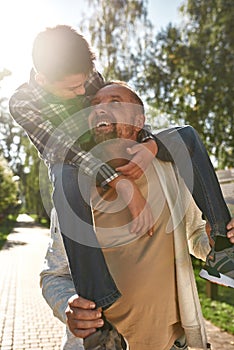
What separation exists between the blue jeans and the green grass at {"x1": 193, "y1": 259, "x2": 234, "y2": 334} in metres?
5.16

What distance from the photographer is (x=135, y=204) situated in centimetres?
152

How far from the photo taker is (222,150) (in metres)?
13.7

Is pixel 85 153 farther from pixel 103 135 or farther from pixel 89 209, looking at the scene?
pixel 89 209

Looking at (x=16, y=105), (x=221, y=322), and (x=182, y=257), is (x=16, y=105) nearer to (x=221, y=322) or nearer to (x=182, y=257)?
(x=182, y=257)

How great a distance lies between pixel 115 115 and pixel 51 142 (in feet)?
0.86

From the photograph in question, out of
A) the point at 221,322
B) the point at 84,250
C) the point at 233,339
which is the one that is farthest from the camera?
the point at 221,322

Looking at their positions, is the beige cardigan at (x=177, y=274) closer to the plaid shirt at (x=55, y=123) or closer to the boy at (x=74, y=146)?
the boy at (x=74, y=146)

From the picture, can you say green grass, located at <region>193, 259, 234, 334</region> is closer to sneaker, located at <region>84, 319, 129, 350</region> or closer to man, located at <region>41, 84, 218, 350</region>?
man, located at <region>41, 84, 218, 350</region>

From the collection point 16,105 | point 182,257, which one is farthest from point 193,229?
point 16,105

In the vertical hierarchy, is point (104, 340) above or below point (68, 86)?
below

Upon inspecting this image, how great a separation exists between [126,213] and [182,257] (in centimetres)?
22

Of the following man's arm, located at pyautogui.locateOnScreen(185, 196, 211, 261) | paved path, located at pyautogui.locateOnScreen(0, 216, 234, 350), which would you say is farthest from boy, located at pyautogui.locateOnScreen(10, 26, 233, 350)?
paved path, located at pyautogui.locateOnScreen(0, 216, 234, 350)

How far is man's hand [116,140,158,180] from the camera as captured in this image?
1521 millimetres

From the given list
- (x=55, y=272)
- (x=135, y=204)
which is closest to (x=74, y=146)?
(x=135, y=204)
